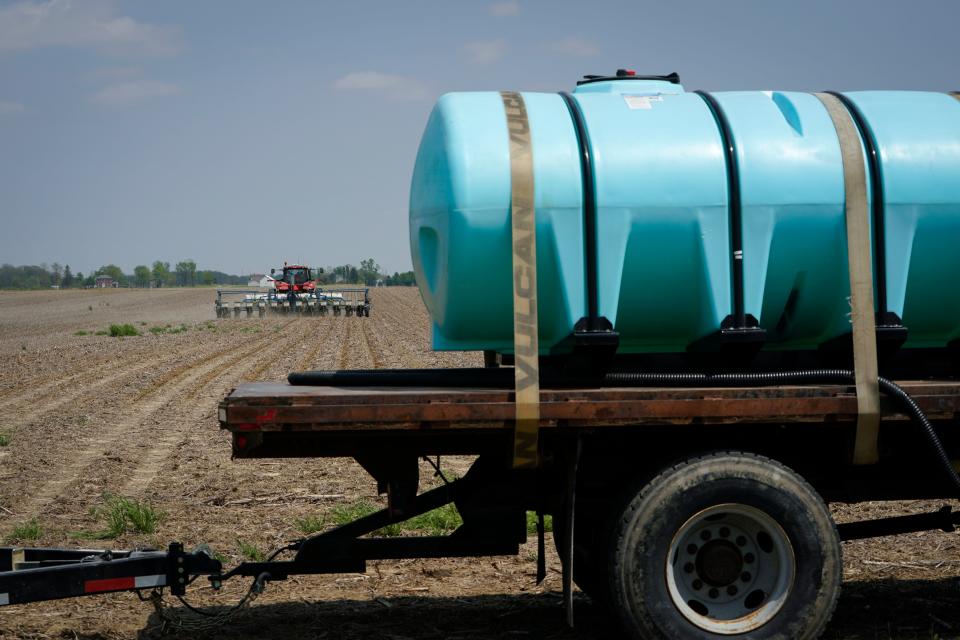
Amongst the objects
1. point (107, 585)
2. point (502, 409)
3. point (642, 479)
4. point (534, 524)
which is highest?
point (502, 409)

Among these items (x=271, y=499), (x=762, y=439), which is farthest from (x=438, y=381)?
(x=271, y=499)

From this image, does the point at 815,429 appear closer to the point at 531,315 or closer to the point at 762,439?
the point at 762,439

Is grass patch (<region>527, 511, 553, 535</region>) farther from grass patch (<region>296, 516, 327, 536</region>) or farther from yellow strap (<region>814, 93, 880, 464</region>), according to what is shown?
yellow strap (<region>814, 93, 880, 464</region>)

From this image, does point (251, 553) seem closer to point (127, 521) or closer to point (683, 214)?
point (127, 521)

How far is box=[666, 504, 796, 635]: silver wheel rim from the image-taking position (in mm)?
4496

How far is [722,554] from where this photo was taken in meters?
4.54

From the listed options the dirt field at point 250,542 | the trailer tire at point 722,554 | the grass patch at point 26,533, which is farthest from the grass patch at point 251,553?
the trailer tire at point 722,554

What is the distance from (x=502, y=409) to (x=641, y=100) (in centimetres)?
175

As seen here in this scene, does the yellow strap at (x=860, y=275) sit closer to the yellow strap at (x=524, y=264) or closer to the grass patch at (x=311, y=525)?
the yellow strap at (x=524, y=264)

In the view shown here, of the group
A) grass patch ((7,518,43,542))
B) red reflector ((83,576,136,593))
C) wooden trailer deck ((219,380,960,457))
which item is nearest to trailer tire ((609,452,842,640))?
wooden trailer deck ((219,380,960,457))

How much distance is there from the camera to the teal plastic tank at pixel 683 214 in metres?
4.63

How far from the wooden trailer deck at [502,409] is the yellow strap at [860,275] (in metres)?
0.13

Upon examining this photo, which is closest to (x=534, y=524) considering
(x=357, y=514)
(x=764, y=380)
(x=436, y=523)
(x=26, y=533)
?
(x=436, y=523)

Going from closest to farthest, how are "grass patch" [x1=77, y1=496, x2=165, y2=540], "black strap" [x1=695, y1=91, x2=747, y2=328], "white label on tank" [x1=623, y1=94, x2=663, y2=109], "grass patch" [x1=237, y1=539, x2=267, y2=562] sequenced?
"black strap" [x1=695, y1=91, x2=747, y2=328] < "white label on tank" [x1=623, y1=94, x2=663, y2=109] < "grass patch" [x1=237, y1=539, x2=267, y2=562] < "grass patch" [x1=77, y1=496, x2=165, y2=540]
